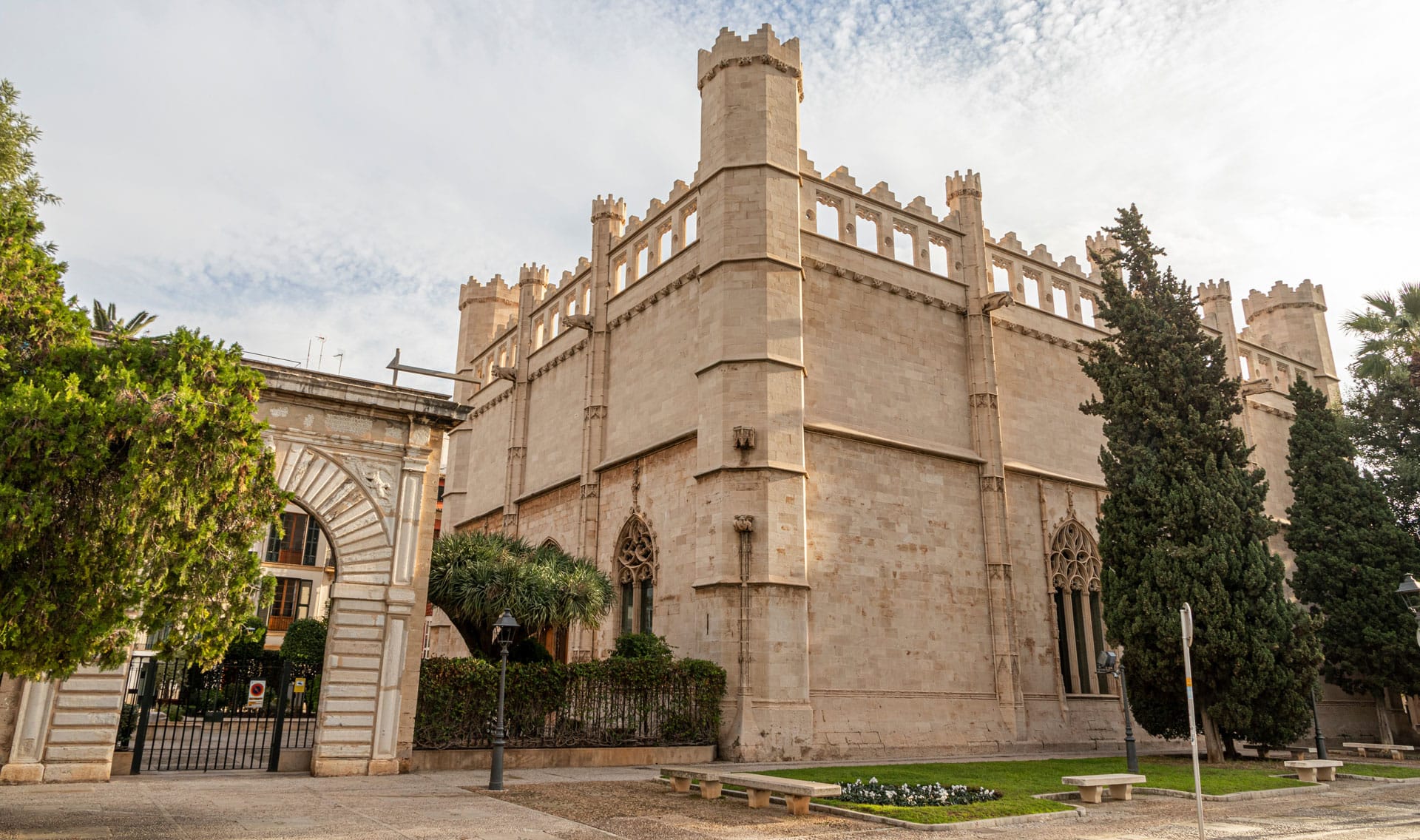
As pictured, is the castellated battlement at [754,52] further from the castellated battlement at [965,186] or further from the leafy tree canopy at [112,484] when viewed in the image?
the leafy tree canopy at [112,484]

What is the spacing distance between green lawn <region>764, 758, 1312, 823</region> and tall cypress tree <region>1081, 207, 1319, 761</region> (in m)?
1.55

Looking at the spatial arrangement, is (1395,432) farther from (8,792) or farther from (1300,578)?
(8,792)

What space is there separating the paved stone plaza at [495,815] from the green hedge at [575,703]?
2189 millimetres

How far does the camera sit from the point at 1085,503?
2831 centimetres

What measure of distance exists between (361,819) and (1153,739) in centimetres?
2325

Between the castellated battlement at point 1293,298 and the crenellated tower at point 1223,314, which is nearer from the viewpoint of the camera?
the crenellated tower at point 1223,314

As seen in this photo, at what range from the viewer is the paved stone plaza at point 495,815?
9859mm

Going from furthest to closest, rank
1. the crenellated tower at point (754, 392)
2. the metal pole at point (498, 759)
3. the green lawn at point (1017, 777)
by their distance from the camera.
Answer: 1. the crenellated tower at point (754, 392)
2. the metal pole at point (498, 759)
3. the green lawn at point (1017, 777)

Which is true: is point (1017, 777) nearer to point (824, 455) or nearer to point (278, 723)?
point (824, 455)

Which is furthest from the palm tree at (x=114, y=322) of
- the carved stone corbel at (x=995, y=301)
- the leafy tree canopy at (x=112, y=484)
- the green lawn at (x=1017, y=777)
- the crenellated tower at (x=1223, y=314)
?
the crenellated tower at (x=1223, y=314)

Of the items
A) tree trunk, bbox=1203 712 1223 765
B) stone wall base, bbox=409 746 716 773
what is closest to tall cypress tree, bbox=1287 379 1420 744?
tree trunk, bbox=1203 712 1223 765

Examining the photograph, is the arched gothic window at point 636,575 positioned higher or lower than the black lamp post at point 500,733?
higher

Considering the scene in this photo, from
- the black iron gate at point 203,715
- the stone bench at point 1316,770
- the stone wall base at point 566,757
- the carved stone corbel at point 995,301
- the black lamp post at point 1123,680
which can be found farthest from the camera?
the carved stone corbel at point 995,301

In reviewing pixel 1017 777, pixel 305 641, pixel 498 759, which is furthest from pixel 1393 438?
pixel 305 641
